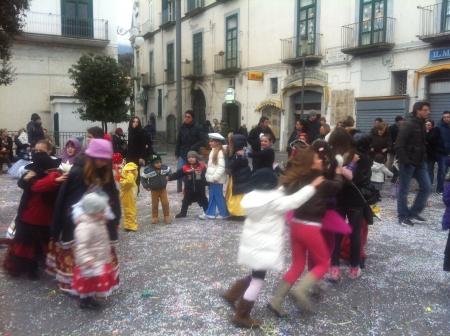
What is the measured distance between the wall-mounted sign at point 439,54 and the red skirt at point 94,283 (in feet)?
45.4

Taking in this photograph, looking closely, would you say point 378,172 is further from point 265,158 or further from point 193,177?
point 193,177

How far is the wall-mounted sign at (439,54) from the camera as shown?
47.4 feet

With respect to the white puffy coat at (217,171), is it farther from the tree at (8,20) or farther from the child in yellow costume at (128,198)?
the tree at (8,20)

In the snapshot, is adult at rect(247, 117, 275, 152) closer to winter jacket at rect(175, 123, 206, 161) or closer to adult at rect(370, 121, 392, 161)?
winter jacket at rect(175, 123, 206, 161)

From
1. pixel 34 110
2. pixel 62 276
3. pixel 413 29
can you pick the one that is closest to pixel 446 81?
pixel 413 29

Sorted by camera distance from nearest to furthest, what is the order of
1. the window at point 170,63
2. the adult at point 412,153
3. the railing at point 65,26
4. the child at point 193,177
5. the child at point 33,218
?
the child at point 33,218
the adult at point 412,153
the child at point 193,177
the railing at point 65,26
the window at point 170,63

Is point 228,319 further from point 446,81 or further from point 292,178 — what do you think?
point 446,81

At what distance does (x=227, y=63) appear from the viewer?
79.0ft

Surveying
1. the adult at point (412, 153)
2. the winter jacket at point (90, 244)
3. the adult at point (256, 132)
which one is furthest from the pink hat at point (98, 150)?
the adult at point (412, 153)

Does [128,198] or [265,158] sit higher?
[265,158]

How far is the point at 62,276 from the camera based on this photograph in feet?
13.5

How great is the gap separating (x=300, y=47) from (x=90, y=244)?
17.3 metres

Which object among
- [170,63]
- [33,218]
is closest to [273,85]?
[170,63]

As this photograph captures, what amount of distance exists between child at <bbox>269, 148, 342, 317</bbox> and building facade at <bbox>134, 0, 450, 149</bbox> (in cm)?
1140
